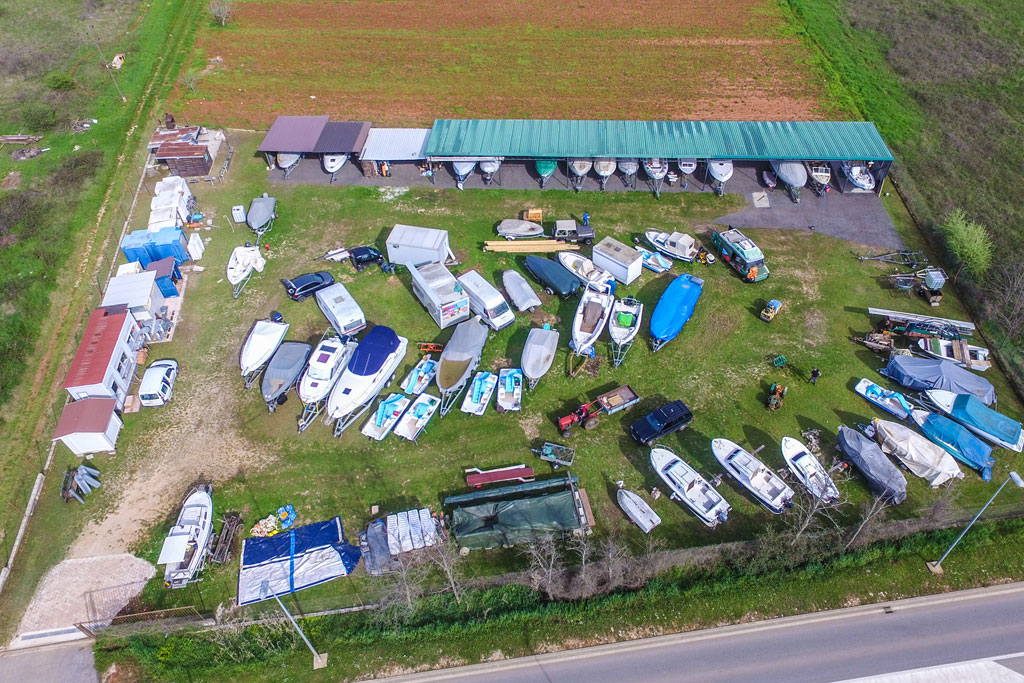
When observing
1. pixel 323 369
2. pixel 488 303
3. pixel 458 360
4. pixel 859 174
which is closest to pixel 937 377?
pixel 859 174

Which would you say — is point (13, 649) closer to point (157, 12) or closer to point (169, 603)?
point (169, 603)

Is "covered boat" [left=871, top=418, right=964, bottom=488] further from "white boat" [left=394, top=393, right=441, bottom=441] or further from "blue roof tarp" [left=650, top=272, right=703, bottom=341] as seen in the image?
"white boat" [left=394, top=393, right=441, bottom=441]

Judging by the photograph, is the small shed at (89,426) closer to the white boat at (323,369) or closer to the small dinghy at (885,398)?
the white boat at (323,369)

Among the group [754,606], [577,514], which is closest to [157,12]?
[577,514]

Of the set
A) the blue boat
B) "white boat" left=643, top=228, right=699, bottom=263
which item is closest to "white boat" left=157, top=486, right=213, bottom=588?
the blue boat

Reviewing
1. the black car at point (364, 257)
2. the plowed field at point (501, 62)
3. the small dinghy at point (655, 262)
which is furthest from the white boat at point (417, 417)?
the plowed field at point (501, 62)

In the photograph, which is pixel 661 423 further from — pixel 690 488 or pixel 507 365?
pixel 507 365
